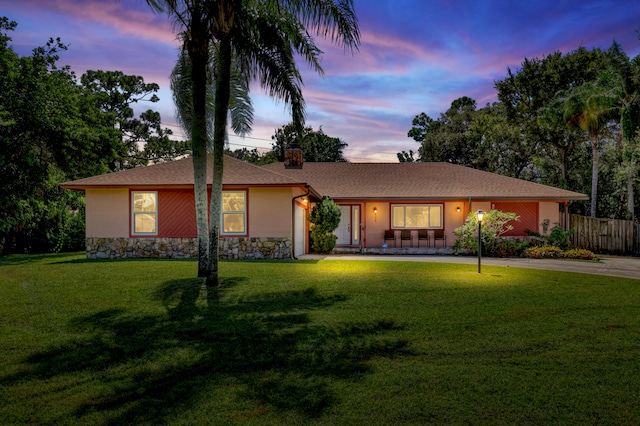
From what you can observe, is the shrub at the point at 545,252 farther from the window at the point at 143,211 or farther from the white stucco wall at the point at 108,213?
the white stucco wall at the point at 108,213

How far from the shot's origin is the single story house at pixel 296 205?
16.0m

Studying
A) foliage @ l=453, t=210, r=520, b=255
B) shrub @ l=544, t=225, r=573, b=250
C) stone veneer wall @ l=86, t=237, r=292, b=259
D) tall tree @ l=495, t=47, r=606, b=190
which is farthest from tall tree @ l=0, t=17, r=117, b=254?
tall tree @ l=495, t=47, r=606, b=190

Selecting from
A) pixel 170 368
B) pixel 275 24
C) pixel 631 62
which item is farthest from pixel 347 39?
pixel 631 62

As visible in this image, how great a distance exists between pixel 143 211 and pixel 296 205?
5.90 meters

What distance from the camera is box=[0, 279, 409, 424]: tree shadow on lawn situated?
3.70 meters

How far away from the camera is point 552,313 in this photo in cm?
699

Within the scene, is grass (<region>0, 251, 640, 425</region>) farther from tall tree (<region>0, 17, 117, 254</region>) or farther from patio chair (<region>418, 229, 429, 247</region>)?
patio chair (<region>418, 229, 429, 247</region>)

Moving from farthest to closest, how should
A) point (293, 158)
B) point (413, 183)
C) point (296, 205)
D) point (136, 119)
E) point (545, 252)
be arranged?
point (136, 119)
point (293, 158)
point (413, 183)
point (545, 252)
point (296, 205)

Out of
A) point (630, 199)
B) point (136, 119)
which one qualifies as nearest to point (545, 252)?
point (630, 199)

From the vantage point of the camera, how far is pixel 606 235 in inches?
787

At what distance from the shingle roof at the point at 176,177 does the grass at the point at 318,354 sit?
693cm

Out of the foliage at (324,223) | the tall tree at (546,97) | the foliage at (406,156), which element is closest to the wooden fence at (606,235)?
the tall tree at (546,97)

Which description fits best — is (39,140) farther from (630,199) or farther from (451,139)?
(451,139)

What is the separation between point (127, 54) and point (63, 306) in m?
9.33
